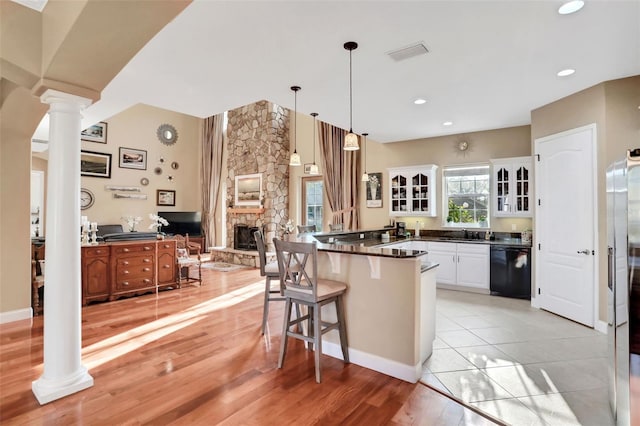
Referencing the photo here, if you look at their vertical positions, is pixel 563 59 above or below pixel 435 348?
above

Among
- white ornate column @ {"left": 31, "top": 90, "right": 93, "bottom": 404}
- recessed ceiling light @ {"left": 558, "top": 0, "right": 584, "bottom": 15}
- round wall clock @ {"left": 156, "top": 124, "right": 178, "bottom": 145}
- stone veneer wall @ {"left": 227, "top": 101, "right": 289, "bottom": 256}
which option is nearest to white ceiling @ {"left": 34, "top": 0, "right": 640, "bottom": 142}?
recessed ceiling light @ {"left": 558, "top": 0, "right": 584, "bottom": 15}

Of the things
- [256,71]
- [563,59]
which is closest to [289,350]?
[256,71]

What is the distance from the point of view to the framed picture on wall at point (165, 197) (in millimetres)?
9273

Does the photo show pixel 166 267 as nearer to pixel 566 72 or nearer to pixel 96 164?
pixel 96 164

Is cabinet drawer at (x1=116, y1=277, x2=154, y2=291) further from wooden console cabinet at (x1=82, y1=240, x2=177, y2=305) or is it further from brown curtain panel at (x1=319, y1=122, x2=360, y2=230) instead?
brown curtain panel at (x1=319, y1=122, x2=360, y2=230)

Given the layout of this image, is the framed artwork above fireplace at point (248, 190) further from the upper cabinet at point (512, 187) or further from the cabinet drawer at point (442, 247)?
the upper cabinet at point (512, 187)

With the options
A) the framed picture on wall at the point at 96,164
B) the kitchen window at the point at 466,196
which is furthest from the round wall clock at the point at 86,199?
the kitchen window at the point at 466,196

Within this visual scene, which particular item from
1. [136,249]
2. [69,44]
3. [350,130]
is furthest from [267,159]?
[69,44]

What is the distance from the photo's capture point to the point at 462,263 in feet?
17.1

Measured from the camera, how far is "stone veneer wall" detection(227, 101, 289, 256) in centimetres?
774

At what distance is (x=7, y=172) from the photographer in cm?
385

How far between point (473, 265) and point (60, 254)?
17.4 feet

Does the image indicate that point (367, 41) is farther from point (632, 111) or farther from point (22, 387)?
point (22, 387)

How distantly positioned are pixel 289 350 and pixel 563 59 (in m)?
3.83
